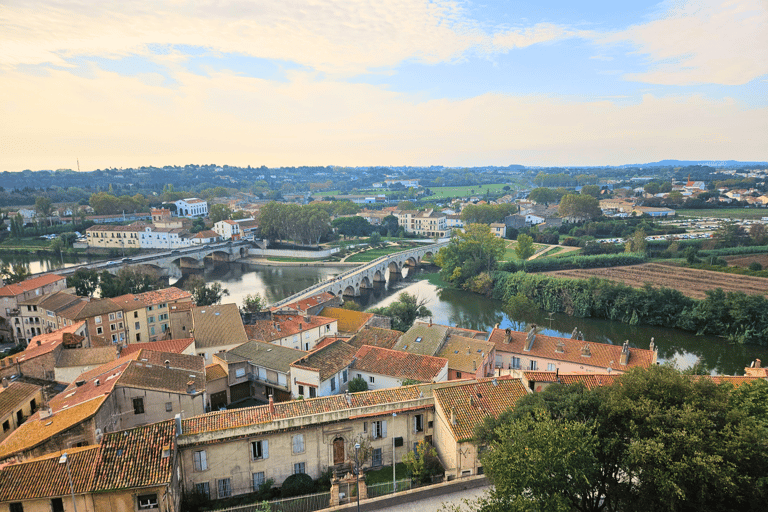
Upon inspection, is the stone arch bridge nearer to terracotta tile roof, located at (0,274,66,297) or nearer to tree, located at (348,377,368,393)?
tree, located at (348,377,368,393)

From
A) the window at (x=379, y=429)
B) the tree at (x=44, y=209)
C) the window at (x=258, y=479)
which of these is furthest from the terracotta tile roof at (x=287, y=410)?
the tree at (x=44, y=209)

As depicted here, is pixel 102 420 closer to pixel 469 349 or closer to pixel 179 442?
pixel 179 442

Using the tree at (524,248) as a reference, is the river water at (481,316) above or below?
below

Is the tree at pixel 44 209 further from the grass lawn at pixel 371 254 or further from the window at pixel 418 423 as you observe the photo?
the window at pixel 418 423

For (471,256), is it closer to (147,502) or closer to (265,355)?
(265,355)

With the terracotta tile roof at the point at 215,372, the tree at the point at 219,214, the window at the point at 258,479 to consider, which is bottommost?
the window at the point at 258,479

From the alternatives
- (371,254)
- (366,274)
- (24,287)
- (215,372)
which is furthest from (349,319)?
(371,254)
